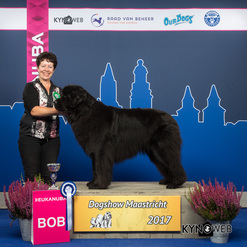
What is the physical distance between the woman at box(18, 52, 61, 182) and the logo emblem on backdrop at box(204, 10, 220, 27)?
8.54ft

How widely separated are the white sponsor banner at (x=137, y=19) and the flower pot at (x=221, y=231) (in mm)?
3133

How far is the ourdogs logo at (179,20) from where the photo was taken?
207 inches

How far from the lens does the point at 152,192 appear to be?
11.4 ft

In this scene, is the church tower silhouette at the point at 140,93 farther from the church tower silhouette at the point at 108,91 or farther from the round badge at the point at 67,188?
the round badge at the point at 67,188

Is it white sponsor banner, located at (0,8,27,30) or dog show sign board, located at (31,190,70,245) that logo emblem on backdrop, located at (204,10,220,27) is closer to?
white sponsor banner, located at (0,8,27,30)

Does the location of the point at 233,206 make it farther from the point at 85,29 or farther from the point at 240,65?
the point at 85,29

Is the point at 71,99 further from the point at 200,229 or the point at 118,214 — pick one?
the point at 200,229

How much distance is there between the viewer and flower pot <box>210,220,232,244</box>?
130 inches

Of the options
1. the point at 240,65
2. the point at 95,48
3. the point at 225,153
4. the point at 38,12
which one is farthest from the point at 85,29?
the point at 225,153

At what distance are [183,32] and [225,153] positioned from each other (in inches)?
78.4

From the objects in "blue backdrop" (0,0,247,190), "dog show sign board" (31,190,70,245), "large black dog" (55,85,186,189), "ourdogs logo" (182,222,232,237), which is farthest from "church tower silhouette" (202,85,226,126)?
"dog show sign board" (31,190,70,245)

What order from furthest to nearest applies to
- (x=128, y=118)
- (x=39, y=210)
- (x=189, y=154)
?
(x=189, y=154) → (x=128, y=118) → (x=39, y=210)

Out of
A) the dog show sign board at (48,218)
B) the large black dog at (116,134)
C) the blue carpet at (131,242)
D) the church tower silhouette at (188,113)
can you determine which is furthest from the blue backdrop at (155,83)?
the dog show sign board at (48,218)

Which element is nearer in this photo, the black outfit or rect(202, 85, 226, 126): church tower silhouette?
the black outfit
